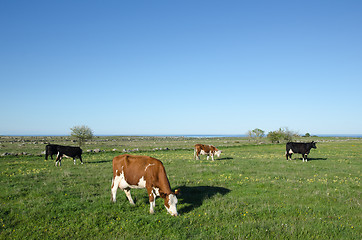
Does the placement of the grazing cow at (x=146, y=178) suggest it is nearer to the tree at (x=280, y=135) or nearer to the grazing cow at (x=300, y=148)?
the grazing cow at (x=300, y=148)

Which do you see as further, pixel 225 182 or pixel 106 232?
pixel 225 182

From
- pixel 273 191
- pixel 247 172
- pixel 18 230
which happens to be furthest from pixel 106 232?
pixel 247 172

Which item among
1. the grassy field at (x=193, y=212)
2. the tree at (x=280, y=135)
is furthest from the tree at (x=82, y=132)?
the tree at (x=280, y=135)

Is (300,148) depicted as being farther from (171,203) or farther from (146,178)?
(146,178)

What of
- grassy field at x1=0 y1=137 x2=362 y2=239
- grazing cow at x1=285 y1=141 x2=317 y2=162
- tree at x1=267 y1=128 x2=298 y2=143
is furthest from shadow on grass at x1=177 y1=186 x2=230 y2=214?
tree at x1=267 y1=128 x2=298 y2=143

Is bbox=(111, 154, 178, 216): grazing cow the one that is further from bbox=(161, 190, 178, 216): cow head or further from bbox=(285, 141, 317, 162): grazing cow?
bbox=(285, 141, 317, 162): grazing cow

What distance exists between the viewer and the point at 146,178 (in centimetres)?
915

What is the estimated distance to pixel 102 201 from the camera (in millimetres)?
9891

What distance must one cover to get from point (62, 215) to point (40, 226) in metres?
0.95

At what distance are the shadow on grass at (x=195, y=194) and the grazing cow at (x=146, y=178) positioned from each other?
3.27ft

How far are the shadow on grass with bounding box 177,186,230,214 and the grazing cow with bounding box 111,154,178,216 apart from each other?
1.00 metres

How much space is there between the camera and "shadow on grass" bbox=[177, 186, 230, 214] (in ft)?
31.7

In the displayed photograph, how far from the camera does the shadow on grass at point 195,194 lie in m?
9.66

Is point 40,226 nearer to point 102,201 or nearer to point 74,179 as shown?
point 102,201
